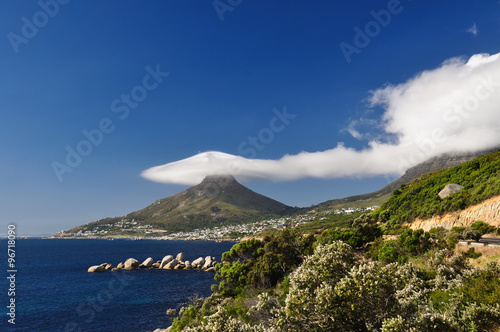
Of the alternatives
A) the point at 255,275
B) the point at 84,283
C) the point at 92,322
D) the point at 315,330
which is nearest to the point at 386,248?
the point at 255,275

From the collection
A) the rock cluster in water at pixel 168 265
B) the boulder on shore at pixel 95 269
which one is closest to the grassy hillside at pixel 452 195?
the rock cluster in water at pixel 168 265

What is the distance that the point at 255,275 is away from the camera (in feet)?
128

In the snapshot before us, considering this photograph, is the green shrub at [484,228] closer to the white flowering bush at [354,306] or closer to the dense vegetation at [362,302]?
the dense vegetation at [362,302]

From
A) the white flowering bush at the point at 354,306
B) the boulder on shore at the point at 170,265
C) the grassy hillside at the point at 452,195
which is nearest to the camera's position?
the white flowering bush at the point at 354,306

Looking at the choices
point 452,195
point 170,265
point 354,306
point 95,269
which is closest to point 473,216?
point 452,195

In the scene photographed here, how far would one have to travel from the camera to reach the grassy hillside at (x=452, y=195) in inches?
1748

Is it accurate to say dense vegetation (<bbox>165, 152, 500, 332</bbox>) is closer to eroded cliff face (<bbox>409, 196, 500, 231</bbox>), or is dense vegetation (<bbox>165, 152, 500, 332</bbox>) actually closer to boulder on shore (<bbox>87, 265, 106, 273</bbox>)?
eroded cliff face (<bbox>409, 196, 500, 231</bbox>)

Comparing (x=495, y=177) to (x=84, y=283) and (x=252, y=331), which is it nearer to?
(x=252, y=331)

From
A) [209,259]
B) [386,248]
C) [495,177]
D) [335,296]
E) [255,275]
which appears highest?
[495,177]

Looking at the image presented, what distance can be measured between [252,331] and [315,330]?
8.58ft

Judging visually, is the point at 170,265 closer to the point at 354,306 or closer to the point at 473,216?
the point at 473,216

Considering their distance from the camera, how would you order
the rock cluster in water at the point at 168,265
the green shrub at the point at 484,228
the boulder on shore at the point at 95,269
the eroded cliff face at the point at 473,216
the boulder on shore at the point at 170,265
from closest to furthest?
the green shrub at the point at 484,228, the eroded cliff face at the point at 473,216, the boulder on shore at the point at 95,269, the rock cluster in water at the point at 168,265, the boulder on shore at the point at 170,265

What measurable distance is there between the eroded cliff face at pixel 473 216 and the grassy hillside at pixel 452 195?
123cm

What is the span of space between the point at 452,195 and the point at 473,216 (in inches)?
416
